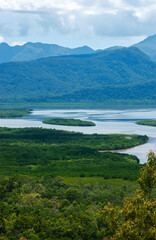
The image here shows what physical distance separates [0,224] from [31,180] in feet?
81.2

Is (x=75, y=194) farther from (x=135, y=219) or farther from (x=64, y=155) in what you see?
(x=64, y=155)

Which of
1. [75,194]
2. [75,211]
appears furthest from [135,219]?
[75,194]

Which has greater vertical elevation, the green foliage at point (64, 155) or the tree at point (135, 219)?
the tree at point (135, 219)

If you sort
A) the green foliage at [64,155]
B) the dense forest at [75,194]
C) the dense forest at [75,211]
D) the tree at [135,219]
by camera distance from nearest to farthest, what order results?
the tree at [135,219] < the dense forest at [75,211] < the dense forest at [75,194] < the green foliage at [64,155]

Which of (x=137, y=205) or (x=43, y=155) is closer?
(x=137, y=205)

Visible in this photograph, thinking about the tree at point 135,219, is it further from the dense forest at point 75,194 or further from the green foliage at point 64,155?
the green foliage at point 64,155

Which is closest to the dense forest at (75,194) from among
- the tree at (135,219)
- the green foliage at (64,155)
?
the tree at (135,219)

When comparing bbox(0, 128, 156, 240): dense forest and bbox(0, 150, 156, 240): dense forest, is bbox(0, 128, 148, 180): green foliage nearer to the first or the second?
bbox(0, 128, 156, 240): dense forest

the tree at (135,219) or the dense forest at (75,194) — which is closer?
the tree at (135,219)

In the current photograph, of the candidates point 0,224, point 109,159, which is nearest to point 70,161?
point 109,159

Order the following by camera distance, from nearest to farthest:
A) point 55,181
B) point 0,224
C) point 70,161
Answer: point 0,224
point 55,181
point 70,161

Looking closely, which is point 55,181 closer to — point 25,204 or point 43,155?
point 25,204

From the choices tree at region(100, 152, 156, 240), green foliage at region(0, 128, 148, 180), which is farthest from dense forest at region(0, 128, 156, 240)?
green foliage at region(0, 128, 148, 180)

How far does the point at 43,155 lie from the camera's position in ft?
387
